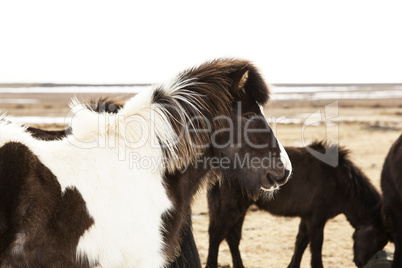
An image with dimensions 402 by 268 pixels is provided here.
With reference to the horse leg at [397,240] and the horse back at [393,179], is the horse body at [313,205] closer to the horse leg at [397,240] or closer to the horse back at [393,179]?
the horse leg at [397,240]

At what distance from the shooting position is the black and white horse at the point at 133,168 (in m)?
2.20

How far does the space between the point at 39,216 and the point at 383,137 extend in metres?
17.7

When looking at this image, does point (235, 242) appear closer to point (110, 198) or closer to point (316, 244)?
point (316, 244)

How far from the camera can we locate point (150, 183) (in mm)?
2535

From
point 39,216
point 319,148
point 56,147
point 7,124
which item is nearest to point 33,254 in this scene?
point 39,216

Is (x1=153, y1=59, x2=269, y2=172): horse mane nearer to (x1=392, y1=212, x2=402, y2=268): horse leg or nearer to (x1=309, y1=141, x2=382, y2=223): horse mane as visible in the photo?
(x1=392, y1=212, x2=402, y2=268): horse leg

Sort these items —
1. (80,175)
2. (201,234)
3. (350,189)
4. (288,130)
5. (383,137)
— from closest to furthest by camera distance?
(80,175)
(350,189)
(201,234)
(383,137)
(288,130)

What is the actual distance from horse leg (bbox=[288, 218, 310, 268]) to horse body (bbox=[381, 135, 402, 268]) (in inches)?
47.5

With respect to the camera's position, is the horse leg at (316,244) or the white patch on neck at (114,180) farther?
the horse leg at (316,244)

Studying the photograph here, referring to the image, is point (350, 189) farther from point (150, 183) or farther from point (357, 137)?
point (357, 137)

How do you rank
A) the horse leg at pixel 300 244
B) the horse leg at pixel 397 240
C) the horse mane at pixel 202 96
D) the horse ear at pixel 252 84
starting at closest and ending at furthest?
the horse mane at pixel 202 96 → the horse ear at pixel 252 84 → the horse leg at pixel 397 240 → the horse leg at pixel 300 244

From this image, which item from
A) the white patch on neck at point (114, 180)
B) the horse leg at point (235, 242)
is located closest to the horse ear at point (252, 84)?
the white patch on neck at point (114, 180)

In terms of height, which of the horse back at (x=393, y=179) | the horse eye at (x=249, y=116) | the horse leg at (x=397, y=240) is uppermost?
the horse eye at (x=249, y=116)

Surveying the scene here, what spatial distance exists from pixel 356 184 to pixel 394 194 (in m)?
1.03
